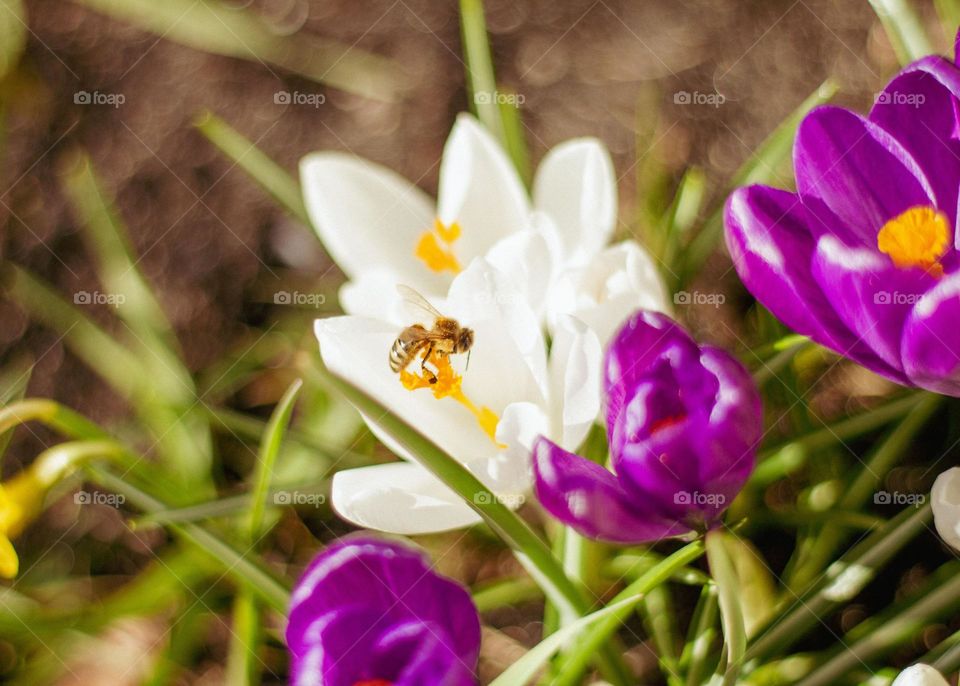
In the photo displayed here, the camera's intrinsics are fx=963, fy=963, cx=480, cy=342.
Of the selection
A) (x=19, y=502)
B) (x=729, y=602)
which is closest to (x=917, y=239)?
(x=729, y=602)

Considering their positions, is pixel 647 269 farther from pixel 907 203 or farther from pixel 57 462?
pixel 57 462

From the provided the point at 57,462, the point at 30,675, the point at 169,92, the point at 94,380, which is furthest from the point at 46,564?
the point at 169,92

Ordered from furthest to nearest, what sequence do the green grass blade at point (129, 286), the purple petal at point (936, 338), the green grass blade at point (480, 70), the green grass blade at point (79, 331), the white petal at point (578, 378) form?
the green grass blade at point (79, 331), the green grass blade at point (129, 286), the green grass blade at point (480, 70), the white petal at point (578, 378), the purple petal at point (936, 338)

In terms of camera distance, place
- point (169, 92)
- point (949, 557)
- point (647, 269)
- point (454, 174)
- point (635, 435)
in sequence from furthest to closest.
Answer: point (169, 92), point (949, 557), point (454, 174), point (647, 269), point (635, 435)

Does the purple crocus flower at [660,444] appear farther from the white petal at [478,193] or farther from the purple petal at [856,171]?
the white petal at [478,193]

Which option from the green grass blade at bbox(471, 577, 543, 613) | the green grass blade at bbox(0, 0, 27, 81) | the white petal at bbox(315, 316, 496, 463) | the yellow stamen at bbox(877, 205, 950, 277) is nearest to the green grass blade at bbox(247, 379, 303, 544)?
the white petal at bbox(315, 316, 496, 463)

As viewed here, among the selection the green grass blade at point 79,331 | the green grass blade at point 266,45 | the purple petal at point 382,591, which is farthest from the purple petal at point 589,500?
the green grass blade at point 266,45

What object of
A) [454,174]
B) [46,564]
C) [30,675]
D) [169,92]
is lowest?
[30,675]
